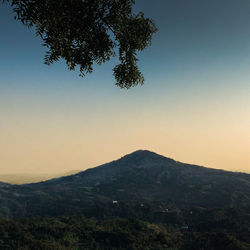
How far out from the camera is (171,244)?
140875mm

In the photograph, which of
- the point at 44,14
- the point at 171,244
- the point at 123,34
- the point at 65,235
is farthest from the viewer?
the point at 65,235

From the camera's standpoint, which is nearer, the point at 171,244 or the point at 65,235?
the point at 171,244

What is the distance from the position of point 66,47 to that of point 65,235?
152 meters

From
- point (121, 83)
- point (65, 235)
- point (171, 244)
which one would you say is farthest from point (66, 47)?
point (65, 235)

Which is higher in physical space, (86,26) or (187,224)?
(86,26)

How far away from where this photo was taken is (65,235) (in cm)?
15175

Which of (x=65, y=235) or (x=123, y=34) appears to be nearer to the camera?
(x=123, y=34)

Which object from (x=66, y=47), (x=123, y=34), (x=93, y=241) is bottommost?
(x=93, y=241)

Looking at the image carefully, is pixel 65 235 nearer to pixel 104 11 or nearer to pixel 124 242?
pixel 124 242

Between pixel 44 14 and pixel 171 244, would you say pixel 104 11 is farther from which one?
pixel 171 244

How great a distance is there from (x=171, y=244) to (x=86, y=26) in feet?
470

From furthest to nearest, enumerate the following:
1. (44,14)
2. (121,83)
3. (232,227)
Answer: (232,227) → (121,83) → (44,14)

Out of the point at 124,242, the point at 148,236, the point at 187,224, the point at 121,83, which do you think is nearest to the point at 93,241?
the point at 124,242

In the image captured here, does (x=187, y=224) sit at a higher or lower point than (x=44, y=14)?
lower
